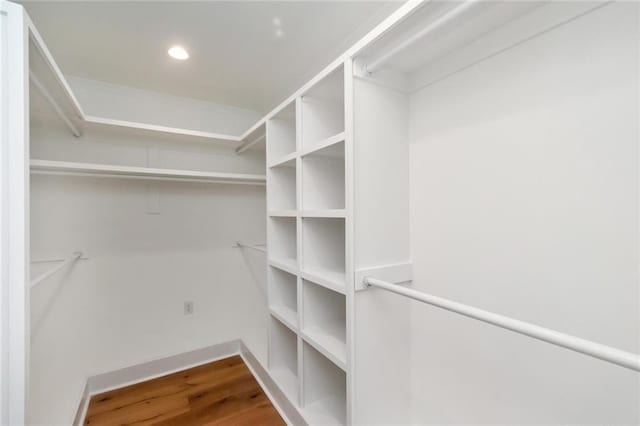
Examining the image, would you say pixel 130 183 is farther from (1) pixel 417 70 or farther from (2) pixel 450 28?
(2) pixel 450 28

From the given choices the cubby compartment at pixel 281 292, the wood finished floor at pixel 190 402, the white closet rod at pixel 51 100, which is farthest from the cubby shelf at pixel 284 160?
the wood finished floor at pixel 190 402

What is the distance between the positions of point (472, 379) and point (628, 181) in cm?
94

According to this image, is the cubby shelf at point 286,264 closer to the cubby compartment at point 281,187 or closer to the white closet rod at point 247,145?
the cubby compartment at point 281,187

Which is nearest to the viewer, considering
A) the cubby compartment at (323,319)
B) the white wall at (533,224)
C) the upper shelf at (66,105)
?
the white wall at (533,224)

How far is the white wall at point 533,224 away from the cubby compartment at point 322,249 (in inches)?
19.8

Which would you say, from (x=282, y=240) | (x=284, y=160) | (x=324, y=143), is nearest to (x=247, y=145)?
(x=284, y=160)

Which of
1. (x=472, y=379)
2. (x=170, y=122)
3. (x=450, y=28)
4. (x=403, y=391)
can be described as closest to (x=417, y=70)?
(x=450, y=28)

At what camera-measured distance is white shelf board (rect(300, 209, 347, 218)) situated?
128 cm

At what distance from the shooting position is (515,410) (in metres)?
1.04

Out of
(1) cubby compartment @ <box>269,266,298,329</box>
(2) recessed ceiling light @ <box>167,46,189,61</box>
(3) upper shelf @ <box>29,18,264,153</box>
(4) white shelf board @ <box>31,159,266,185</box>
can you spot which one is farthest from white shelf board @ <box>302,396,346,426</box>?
(2) recessed ceiling light @ <box>167,46,189,61</box>

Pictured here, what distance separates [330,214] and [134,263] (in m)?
1.95

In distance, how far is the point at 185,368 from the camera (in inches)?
89.0

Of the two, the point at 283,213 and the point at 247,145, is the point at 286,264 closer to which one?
the point at 283,213

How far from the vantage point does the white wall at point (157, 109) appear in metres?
2.16
